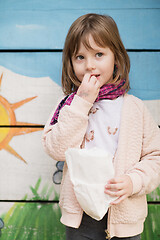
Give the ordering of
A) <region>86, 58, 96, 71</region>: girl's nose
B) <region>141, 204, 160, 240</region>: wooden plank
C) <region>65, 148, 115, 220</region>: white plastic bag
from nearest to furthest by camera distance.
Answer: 1. <region>65, 148, 115, 220</region>: white plastic bag
2. <region>86, 58, 96, 71</region>: girl's nose
3. <region>141, 204, 160, 240</region>: wooden plank

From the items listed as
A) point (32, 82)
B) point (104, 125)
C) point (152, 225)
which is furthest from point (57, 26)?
point (152, 225)

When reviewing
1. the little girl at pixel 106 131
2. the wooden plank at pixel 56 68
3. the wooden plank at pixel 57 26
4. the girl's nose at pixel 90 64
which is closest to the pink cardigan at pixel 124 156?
the little girl at pixel 106 131

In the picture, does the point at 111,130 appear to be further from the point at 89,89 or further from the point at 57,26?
the point at 57,26

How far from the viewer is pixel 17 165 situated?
105 cm

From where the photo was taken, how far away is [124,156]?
2.39ft

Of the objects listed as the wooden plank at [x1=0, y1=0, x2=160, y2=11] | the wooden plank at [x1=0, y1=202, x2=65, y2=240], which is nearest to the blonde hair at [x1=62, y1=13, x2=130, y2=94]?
the wooden plank at [x1=0, y1=0, x2=160, y2=11]

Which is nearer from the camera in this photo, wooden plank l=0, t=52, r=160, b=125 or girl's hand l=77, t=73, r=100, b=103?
girl's hand l=77, t=73, r=100, b=103

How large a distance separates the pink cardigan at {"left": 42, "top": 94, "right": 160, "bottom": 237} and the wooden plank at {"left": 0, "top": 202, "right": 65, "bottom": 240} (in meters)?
0.31

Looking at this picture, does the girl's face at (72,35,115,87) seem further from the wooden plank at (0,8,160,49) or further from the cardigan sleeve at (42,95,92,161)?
the wooden plank at (0,8,160,49)

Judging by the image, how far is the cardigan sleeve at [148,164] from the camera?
27.7 inches

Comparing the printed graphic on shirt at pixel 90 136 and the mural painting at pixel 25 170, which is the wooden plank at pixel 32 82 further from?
the printed graphic on shirt at pixel 90 136

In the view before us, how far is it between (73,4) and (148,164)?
735mm

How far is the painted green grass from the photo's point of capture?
1038 millimetres

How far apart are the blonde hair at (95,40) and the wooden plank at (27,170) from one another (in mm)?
355
